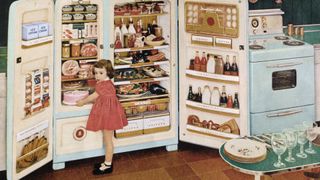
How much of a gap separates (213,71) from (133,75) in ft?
2.81

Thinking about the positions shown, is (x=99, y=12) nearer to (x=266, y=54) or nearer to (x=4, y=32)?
(x=4, y=32)

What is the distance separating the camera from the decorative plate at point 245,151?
109 inches

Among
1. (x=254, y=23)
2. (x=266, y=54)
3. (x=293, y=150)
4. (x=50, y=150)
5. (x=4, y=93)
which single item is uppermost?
(x=254, y=23)

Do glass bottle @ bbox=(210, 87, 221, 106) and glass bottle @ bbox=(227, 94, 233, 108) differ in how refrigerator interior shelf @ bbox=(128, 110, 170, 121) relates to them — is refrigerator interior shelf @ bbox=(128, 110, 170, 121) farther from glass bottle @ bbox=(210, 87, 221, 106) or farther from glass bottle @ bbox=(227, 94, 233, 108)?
glass bottle @ bbox=(227, 94, 233, 108)

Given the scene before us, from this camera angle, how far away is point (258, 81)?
14.6ft

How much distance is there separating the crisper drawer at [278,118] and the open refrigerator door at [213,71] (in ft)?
0.42

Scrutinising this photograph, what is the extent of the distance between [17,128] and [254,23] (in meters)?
2.81

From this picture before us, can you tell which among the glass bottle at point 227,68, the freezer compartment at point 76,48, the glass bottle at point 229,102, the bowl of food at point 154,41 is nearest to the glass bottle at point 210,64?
the glass bottle at point 227,68

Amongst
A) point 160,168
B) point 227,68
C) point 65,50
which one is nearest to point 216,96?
point 227,68

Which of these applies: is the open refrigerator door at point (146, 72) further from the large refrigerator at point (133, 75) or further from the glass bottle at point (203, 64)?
the glass bottle at point (203, 64)

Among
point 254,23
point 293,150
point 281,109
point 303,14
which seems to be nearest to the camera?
point 293,150

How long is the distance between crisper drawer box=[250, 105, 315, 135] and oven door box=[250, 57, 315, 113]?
0.05 meters

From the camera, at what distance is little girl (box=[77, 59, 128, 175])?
4.16 metres

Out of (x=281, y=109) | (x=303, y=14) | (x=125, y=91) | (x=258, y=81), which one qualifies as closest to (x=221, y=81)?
(x=258, y=81)
